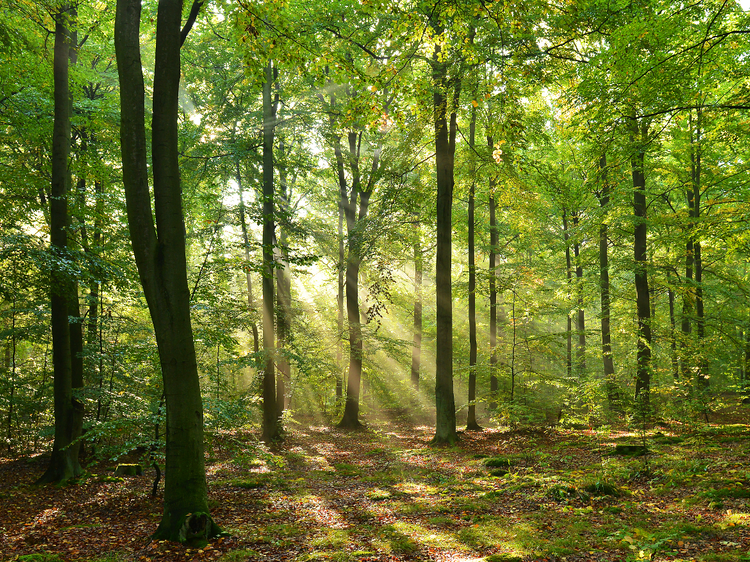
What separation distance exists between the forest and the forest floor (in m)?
0.06

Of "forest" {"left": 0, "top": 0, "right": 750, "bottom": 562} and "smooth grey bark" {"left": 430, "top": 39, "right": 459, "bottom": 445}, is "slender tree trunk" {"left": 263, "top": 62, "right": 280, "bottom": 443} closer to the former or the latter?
"forest" {"left": 0, "top": 0, "right": 750, "bottom": 562}

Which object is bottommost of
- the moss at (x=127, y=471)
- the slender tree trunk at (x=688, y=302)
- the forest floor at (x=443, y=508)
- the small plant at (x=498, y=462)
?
the moss at (x=127, y=471)

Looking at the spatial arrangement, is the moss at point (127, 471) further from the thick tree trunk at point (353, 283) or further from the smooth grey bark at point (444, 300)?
the thick tree trunk at point (353, 283)

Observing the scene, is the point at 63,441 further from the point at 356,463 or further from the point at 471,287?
the point at 471,287

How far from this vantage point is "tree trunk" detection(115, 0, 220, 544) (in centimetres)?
510

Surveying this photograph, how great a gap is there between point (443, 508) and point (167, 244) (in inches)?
209

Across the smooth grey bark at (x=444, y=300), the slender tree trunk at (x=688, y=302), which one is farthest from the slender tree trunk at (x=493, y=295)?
the slender tree trunk at (x=688, y=302)

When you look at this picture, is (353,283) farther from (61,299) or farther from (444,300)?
(61,299)

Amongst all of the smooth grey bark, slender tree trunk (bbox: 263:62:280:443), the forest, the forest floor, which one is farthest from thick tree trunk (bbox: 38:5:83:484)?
the smooth grey bark

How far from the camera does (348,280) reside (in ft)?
53.9

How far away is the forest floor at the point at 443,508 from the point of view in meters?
4.55

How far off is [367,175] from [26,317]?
1199 centimetres

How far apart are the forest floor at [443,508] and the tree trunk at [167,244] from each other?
780 mm

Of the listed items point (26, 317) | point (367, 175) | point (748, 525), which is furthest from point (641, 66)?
point (26, 317)
